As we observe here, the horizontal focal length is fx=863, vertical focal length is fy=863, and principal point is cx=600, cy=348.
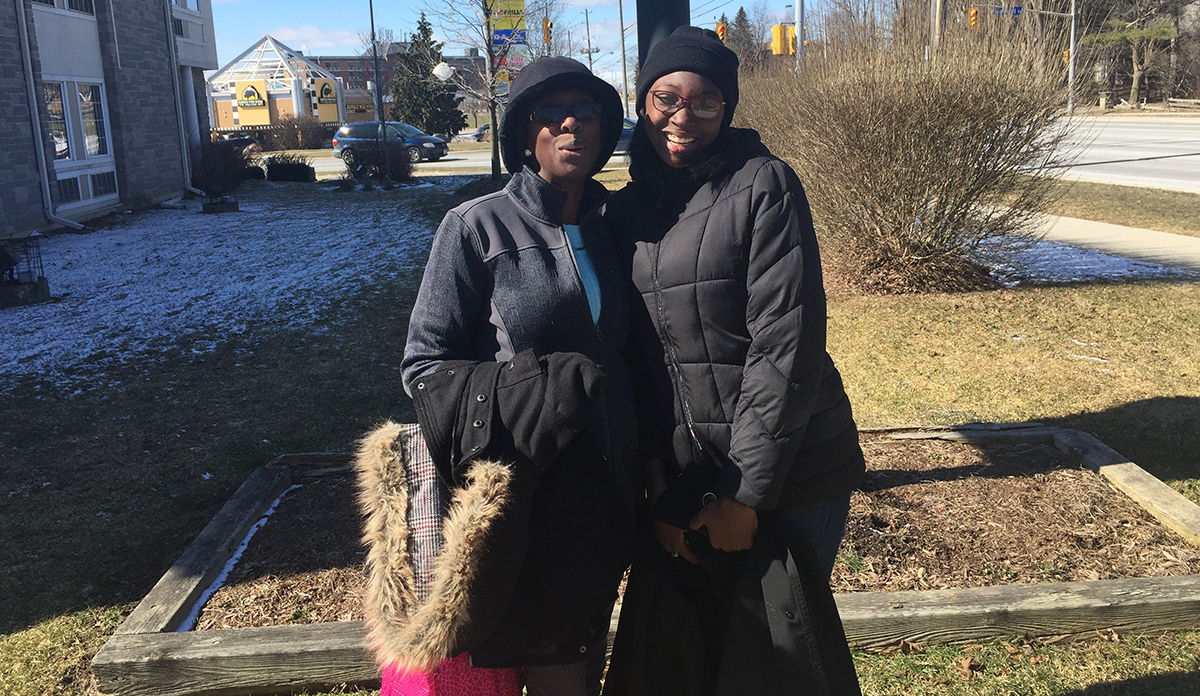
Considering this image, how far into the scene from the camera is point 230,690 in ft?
9.57

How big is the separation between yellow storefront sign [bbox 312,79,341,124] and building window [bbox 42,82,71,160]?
43.8 meters

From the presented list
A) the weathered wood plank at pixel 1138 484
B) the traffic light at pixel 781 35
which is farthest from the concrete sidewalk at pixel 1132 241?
the traffic light at pixel 781 35

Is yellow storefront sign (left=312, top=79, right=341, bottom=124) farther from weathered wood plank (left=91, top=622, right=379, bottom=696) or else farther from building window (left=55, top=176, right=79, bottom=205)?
weathered wood plank (left=91, top=622, right=379, bottom=696)

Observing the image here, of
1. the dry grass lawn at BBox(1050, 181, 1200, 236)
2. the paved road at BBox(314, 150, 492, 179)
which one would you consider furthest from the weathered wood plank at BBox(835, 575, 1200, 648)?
the paved road at BBox(314, 150, 492, 179)

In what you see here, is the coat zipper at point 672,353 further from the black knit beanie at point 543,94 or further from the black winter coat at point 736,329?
the black knit beanie at point 543,94

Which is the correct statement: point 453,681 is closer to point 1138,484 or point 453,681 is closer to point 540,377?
point 540,377

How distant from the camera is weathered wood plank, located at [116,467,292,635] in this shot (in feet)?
10.2

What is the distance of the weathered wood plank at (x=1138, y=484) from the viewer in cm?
369

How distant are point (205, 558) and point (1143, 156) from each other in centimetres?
2227

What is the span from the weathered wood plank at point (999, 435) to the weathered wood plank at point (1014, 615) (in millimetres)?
1642

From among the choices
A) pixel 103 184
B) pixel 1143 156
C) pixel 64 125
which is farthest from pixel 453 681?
pixel 1143 156

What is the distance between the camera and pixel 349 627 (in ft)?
9.86

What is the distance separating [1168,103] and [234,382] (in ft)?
149

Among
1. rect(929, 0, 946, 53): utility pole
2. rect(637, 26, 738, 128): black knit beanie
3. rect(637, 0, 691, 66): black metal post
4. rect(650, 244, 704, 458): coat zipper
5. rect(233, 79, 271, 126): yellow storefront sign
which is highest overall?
rect(233, 79, 271, 126): yellow storefront sign
